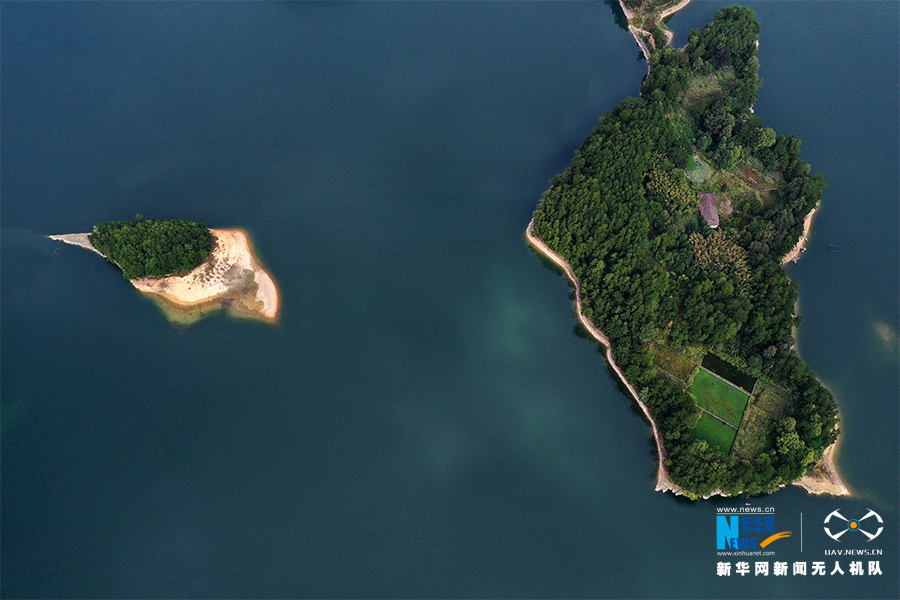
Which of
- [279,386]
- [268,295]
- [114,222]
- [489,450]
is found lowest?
[489,450]

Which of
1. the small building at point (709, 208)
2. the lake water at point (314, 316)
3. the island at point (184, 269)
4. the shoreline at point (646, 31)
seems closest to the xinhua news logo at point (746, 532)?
the lake water at point (314, 316)

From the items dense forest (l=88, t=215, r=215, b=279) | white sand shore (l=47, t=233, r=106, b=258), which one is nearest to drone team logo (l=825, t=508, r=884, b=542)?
dense forest (l=88, t=215, r=215, b=279)

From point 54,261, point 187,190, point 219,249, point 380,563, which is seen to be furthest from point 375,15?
point 380,563

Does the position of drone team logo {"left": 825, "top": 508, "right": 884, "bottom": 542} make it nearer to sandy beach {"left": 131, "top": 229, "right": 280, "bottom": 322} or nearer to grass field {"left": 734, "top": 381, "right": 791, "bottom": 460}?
grass field {"left": 734, "top": 381, "right": 791, "bottom": 460}

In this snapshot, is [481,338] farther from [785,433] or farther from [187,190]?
[187,190]

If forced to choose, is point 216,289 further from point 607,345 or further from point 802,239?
point 802,239

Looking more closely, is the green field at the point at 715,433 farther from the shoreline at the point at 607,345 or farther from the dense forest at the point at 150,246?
the dense forest at the point at 150,246
